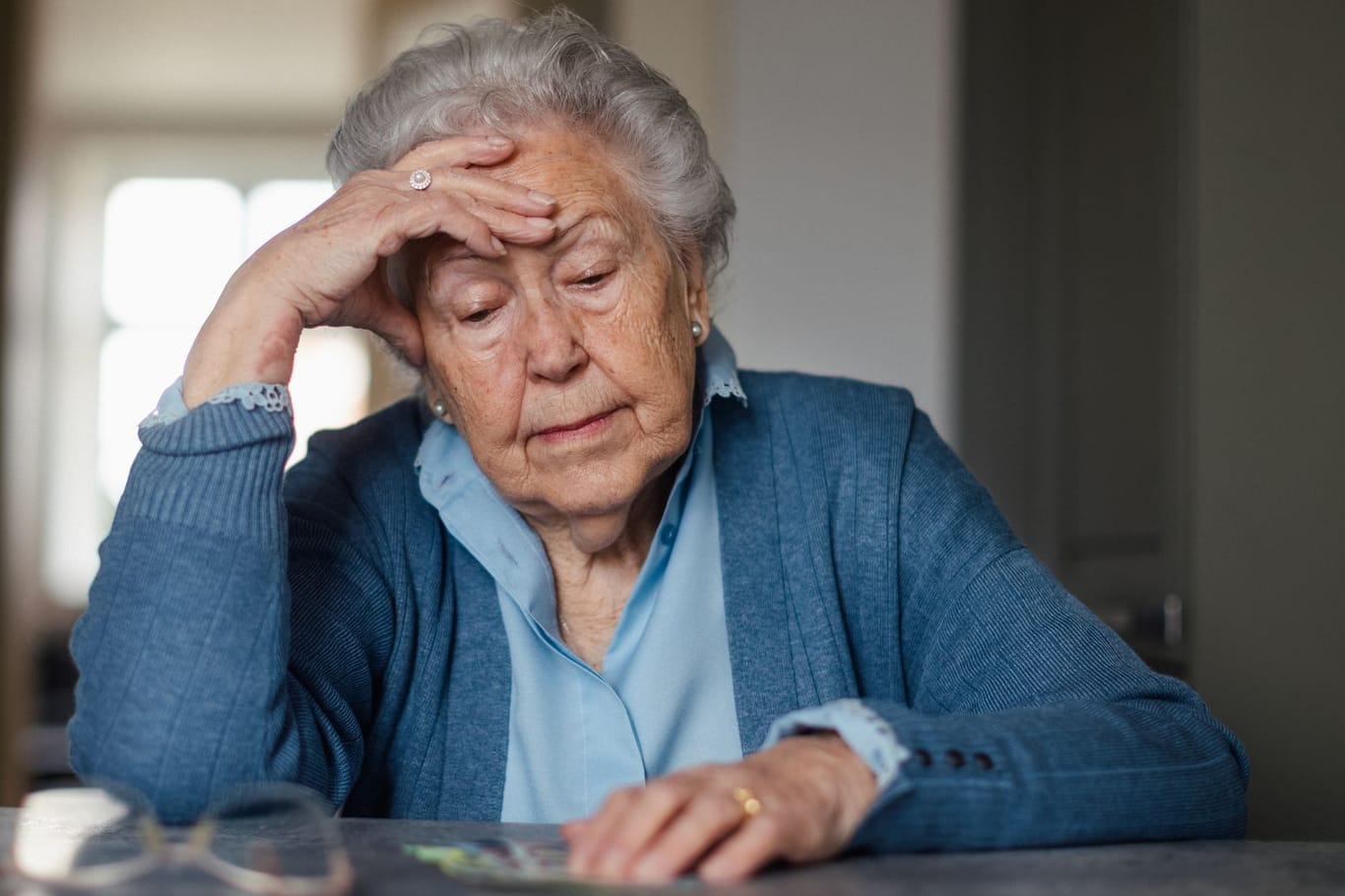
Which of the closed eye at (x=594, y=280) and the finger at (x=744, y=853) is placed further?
the closed eye at (x=594, y=280)

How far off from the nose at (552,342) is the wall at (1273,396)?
36.7 inches

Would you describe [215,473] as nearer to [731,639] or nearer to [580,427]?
[580,427]

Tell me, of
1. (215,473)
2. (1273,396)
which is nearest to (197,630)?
(215,473)

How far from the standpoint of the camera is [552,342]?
153 centimetres

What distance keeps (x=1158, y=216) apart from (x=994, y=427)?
0.75 m

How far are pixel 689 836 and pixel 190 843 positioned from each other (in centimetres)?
41

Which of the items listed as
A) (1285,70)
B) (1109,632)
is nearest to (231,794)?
(1109,632)

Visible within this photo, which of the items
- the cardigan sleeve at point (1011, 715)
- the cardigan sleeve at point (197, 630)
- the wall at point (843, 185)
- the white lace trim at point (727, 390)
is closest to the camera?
the cardigan sleeve at point (1011, 715)

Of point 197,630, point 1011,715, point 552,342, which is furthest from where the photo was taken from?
point 552,342

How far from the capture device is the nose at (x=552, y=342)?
153 centimetres

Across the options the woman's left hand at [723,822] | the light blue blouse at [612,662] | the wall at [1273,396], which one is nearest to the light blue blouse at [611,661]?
the light blue blouse at [612,662]

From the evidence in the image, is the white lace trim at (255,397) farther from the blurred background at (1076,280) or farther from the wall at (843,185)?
the wall at (843,185)

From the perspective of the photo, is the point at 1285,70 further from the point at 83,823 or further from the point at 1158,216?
the point at 83,823

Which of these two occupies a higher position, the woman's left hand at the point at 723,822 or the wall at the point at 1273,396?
the wall at the point at 1273,396
